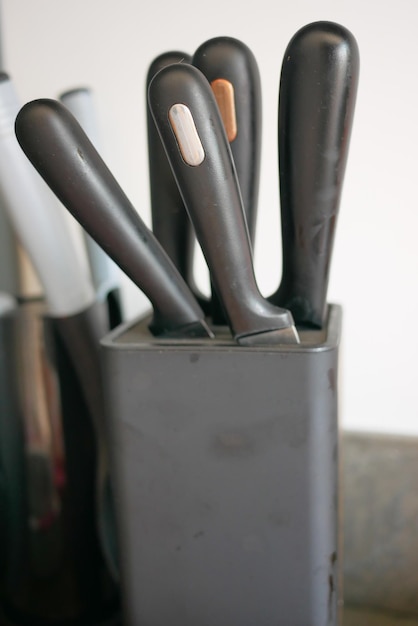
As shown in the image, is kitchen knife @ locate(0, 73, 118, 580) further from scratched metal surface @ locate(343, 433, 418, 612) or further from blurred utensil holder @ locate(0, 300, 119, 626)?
scratched metal surface @ locate(343, 433, 418, 612)

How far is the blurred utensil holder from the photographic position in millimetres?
388

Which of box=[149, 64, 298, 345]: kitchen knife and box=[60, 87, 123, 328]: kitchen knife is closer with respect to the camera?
Result: box=[149, 64, 298, 345]: kitchen knife

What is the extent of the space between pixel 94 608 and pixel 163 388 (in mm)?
220

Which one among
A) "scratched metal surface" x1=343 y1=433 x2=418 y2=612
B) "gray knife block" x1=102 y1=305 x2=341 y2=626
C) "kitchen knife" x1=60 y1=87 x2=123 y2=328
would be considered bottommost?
"scratched metal surface" x1=343 y1=433 x2=418 y2=612

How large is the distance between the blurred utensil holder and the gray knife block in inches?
4.4

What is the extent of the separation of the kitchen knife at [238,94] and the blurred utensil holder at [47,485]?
18cm

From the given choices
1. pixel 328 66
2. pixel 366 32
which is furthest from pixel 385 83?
pixel 328 66

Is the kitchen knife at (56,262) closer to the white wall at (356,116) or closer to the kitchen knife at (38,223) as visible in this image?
the kitchen knife at (38,223)

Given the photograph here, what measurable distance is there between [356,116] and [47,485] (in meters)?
0.32

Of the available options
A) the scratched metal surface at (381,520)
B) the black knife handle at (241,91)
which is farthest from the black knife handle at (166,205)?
the scratched metal surface at (381,520)

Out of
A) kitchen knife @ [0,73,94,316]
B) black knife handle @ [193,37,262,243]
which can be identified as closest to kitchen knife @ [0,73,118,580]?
kitchen knife @ [0,73,94,316]

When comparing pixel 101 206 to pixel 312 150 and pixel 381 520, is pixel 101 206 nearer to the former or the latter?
pixel 312 150

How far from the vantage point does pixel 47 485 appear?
1.30 ft

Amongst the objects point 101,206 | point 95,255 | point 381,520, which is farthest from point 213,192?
point 381,520
